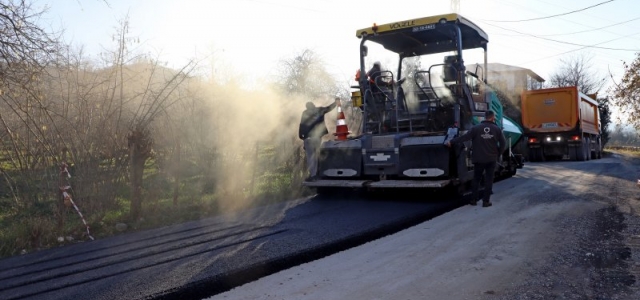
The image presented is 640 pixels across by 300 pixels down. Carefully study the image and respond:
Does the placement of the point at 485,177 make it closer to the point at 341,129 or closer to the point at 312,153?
the point at 341,129

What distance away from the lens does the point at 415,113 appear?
948 centimetres

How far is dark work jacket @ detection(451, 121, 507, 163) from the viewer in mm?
8195

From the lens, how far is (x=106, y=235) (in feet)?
23.4

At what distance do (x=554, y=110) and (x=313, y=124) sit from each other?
15550mm

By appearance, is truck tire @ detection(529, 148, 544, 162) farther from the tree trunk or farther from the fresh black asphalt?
the tree trunk

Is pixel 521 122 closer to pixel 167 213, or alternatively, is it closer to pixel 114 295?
pixel 167 213

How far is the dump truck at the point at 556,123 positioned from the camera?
70.2ft

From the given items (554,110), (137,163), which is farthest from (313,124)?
(554,110)

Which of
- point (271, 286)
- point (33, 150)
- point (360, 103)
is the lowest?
point (271, 286)

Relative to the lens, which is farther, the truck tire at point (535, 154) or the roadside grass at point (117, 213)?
the truck tire at point (535, 154)

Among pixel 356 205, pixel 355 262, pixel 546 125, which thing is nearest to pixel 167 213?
pixel 356 205

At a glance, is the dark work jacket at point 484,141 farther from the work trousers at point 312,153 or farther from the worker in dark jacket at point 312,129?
the worker in dark jacket at point 312,129

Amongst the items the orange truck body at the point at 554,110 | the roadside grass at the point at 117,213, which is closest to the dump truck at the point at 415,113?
the roadside grass at the point at 117,213

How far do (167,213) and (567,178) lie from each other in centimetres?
907
